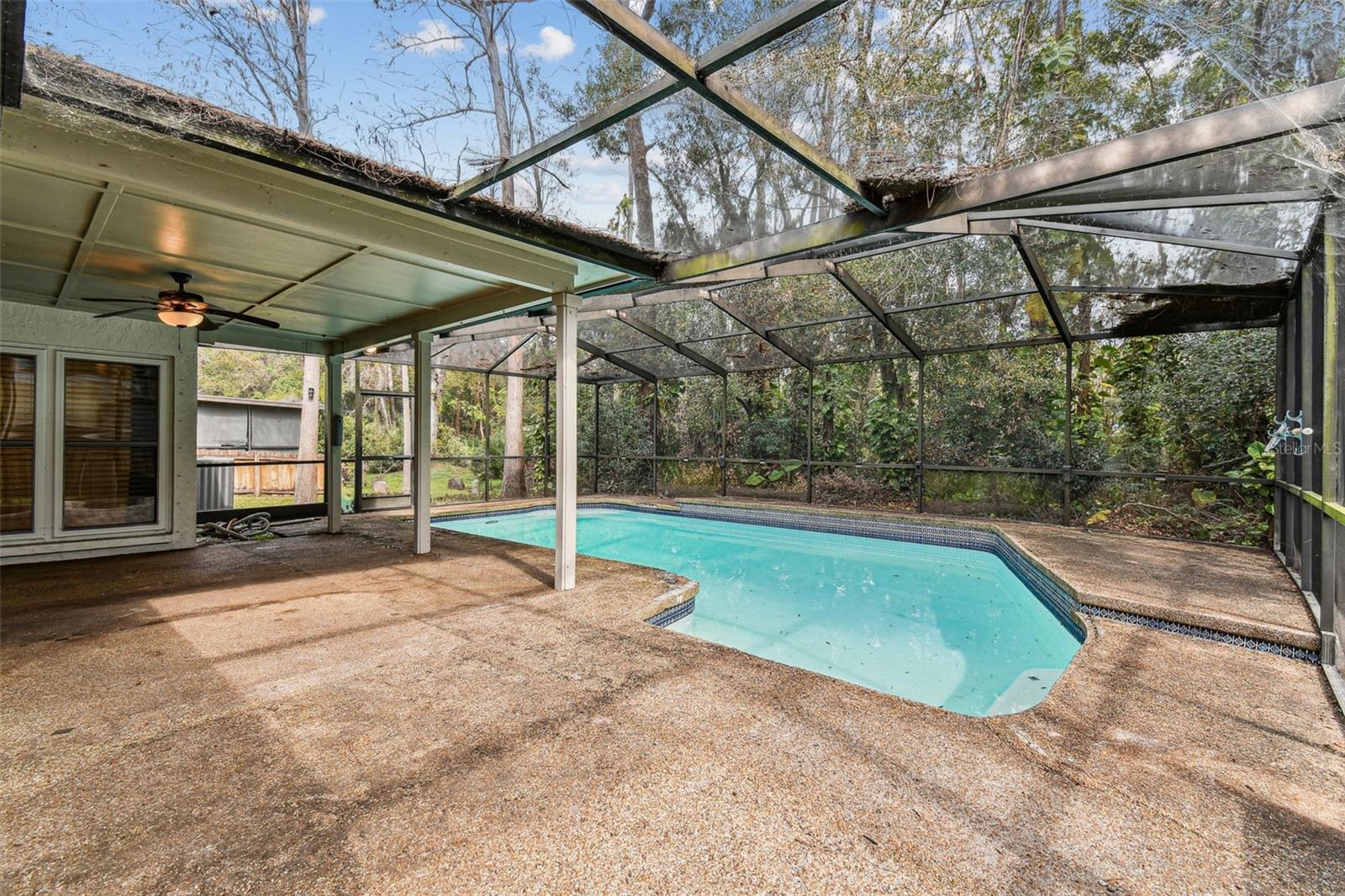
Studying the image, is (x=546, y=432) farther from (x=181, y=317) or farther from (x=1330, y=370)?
(x=1330, y=370)

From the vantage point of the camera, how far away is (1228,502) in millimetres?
6652

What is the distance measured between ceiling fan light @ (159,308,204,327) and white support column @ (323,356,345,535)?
240cm

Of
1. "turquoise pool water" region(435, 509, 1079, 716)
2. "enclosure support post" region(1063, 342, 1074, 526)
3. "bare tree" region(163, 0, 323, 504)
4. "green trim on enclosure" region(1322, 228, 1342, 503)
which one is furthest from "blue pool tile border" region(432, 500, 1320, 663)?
"bare tree" region(163, 0, 323, 504)

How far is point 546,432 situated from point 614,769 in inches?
384

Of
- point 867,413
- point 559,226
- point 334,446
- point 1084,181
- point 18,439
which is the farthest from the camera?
point 867,413

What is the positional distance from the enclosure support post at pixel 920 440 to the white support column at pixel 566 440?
20.7 feet

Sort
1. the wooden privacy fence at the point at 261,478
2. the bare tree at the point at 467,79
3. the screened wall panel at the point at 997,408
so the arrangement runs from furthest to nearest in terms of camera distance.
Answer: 1. the wooden privacy fence at the point at 261,478
2. the screened wall panel at the point at 997,408
3. the bare tree at the point at 467,79

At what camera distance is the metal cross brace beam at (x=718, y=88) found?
6.73ft

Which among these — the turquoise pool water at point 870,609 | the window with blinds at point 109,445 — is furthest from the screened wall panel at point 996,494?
the window with blinds at point 109,445

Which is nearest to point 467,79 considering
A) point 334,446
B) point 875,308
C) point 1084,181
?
point 1084,181

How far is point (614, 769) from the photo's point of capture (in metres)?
1.91

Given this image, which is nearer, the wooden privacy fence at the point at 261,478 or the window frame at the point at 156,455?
the window frame at the point at 156,455

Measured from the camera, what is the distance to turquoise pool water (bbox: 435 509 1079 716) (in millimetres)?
3900

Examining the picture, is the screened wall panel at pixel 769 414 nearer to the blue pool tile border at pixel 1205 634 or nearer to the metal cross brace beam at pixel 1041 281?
the metal cross brace beam at pixel 1041 281
